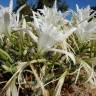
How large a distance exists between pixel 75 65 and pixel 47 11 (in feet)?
1.35

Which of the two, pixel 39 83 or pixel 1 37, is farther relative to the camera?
pixel 1 37

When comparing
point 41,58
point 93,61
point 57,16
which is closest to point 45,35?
point 41,58

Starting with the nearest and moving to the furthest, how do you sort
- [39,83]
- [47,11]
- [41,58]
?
1. [39,83]
2. [41,58]
3. [47,11]

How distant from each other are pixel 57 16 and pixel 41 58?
1.34ft

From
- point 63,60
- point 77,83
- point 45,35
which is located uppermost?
point 45,35

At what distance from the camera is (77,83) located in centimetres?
201

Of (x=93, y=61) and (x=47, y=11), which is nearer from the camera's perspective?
(x=93, y=61)

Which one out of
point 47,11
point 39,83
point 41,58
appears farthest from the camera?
point 47,11

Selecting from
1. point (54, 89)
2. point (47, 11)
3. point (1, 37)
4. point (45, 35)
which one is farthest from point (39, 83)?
point (47, 11)

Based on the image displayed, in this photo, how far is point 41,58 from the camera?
6.37ft

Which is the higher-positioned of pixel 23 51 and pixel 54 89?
pixel 23 51

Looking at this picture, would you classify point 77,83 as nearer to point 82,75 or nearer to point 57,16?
point 82,75

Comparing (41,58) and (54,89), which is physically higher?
(41,58)

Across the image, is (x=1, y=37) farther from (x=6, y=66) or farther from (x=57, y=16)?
(x=57, y=16)
